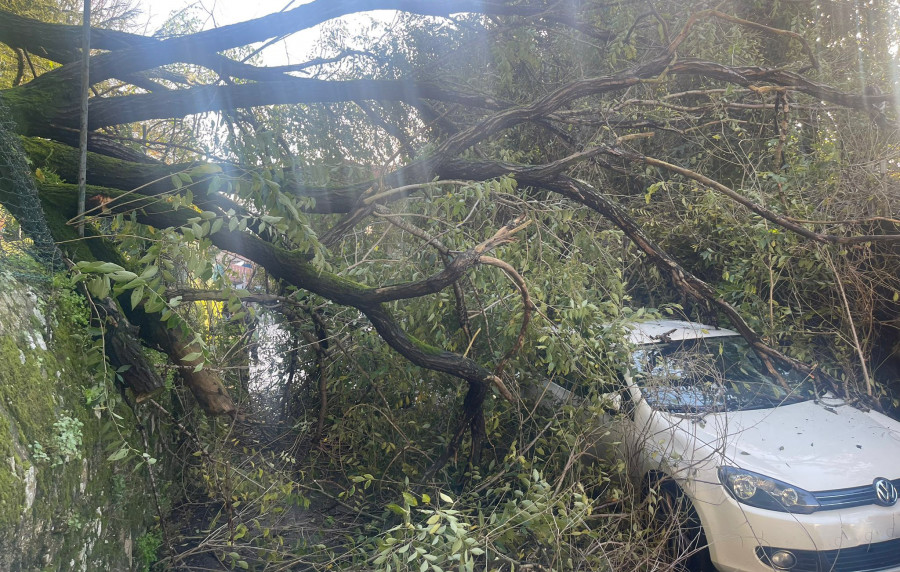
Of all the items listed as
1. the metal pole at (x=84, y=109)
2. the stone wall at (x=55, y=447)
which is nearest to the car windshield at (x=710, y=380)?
the stone wall at (x=55, y=447)

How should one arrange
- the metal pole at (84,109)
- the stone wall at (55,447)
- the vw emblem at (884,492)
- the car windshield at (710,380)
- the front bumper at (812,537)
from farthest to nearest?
the car windshield at (710,380) → the vw emblem at (884,492) → the front bumper at (812,537) → the metal pole at (84,109) → the stone wall at (55,447)

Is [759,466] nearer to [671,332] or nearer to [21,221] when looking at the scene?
[671,332]

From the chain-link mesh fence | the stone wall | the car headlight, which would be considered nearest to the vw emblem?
the car headlight

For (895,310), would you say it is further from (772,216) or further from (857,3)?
(857,3)

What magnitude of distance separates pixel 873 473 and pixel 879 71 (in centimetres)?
486

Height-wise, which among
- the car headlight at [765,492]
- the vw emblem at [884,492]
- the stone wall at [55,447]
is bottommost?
the vw emblem at [884,492]

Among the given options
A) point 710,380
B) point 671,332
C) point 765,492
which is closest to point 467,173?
point 671,332

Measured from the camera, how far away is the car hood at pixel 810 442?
363 cm

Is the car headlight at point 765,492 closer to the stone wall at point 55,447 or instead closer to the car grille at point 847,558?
the car grille at point 847,558

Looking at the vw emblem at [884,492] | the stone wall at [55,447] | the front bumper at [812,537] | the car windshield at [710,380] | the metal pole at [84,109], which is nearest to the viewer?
the stone wall at [55,447]

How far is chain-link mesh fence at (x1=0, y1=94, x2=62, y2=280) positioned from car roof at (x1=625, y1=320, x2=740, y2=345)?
147 inches

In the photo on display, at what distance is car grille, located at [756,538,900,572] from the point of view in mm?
A: 3418

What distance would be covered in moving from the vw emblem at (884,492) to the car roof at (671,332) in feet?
4.68

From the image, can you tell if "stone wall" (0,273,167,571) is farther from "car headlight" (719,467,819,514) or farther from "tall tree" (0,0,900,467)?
"car headlight" (719,467,819,514)
